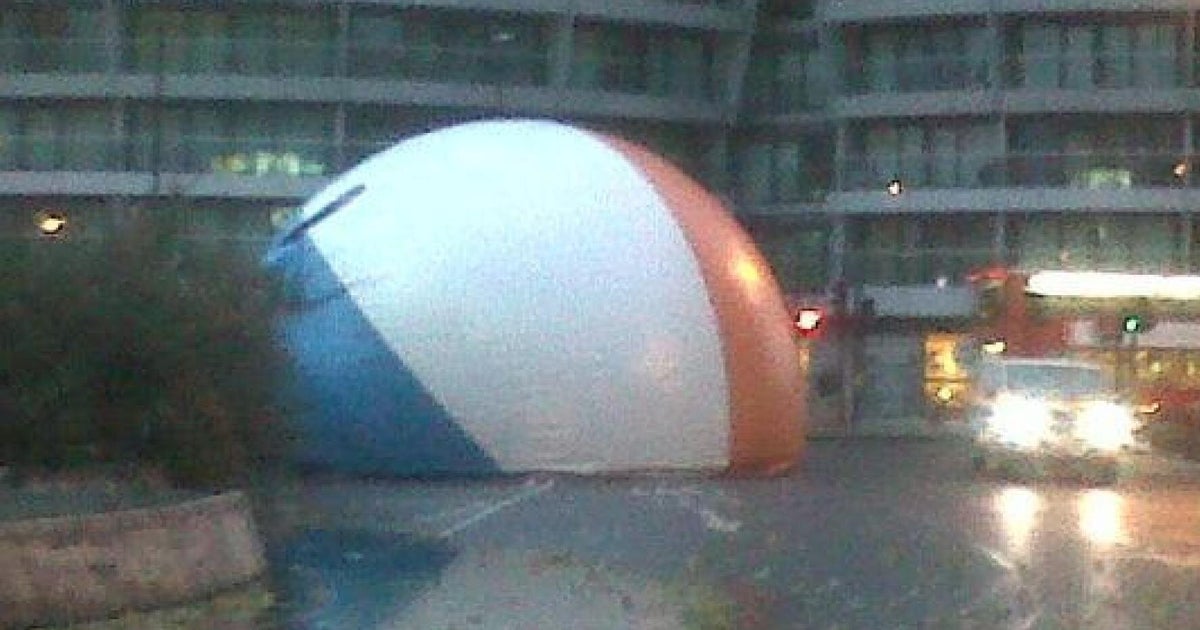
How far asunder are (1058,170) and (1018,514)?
39.5m

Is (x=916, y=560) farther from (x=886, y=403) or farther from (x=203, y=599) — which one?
(x=886, y=403)

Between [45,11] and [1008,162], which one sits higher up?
[45,11]

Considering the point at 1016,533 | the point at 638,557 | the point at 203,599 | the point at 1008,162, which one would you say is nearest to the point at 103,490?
the point at 203,599

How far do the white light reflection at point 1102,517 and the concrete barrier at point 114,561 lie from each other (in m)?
9.83

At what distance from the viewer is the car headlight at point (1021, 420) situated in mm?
36969

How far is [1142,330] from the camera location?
49344 millimetres

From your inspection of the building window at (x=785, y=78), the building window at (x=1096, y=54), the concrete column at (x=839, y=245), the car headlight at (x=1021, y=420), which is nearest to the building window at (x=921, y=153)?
the concrete column at (x=839, y=245)

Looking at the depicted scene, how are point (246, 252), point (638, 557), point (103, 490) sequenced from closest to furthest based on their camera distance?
point (103, 490) → point (638, 557) → point (246, 252)

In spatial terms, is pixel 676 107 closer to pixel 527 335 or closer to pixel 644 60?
pixel 644 60

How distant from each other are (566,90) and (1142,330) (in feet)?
71.9

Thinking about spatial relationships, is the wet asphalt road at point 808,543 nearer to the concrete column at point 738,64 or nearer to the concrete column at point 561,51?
the concrete column at point 561,51

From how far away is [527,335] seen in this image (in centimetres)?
3262

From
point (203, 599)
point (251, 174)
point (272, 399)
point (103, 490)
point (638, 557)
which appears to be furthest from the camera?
point (251, 174)

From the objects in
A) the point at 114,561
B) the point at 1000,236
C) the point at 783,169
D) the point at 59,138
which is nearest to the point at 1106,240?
the point at 1000,236
